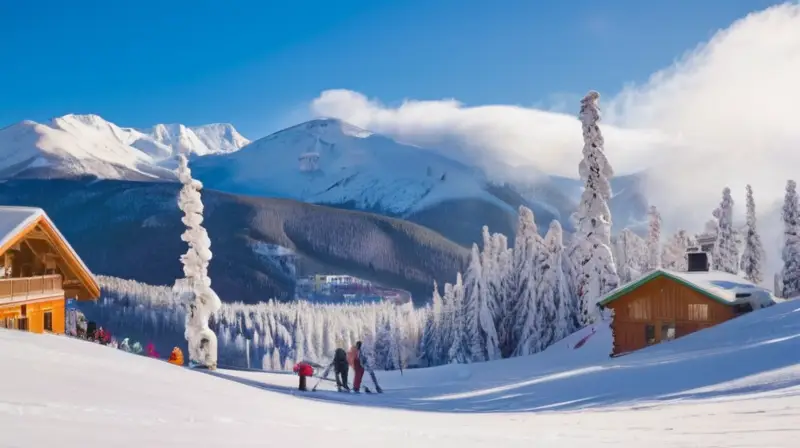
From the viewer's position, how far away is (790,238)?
2470 inches

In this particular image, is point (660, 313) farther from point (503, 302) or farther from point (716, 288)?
point (503, 302)

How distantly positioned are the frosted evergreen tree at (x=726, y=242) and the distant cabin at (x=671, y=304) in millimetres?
36136

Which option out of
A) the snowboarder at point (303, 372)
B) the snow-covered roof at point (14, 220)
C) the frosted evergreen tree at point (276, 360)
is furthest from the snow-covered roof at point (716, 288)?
the frosted evergreen tree at point (276, 360)

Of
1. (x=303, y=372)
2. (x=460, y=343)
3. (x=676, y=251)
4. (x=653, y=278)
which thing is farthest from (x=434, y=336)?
(x=303, y=372)

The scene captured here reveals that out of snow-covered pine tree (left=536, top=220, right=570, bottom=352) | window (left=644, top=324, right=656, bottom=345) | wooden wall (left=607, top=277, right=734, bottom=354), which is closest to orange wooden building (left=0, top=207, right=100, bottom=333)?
wooden wall (left=607, top=277, right=734, bottom=354)

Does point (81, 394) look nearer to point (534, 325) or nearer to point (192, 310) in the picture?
point (192, 310)

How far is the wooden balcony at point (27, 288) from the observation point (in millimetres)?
26422

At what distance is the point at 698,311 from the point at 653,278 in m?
2.73

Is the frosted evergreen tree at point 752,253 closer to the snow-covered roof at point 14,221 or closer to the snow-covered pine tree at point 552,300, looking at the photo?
the snow-covered pine tree at point 552,300

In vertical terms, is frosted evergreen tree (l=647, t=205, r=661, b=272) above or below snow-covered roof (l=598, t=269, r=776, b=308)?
above

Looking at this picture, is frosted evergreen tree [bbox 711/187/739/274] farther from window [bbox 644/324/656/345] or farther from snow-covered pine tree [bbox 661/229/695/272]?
window [bbox 644/324/656/345]

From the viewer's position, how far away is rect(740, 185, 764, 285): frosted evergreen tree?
230ft

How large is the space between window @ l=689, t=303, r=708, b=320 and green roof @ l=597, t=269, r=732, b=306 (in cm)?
77

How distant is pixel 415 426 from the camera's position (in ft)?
32.9
